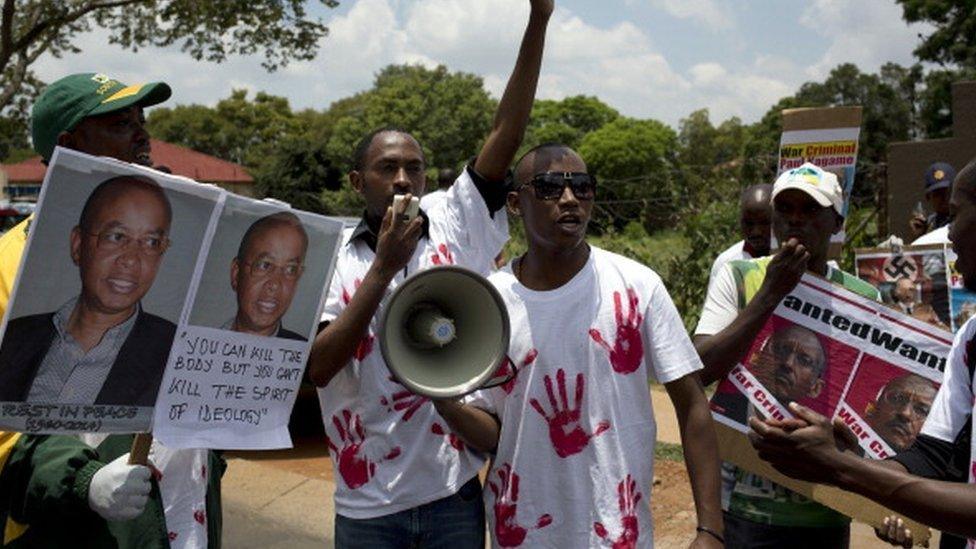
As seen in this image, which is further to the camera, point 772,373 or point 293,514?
point 293,514

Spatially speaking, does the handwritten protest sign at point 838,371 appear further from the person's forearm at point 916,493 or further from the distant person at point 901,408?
the person's forearm at point 916,493

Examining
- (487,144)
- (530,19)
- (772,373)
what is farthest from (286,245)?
(772,373)

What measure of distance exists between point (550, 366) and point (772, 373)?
82cm

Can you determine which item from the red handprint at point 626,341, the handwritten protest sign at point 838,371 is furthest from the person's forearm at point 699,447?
the handwritten protest sign at point 838,371

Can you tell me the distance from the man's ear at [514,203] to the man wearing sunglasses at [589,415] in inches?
9.9

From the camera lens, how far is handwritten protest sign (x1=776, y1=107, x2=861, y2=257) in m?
3.57

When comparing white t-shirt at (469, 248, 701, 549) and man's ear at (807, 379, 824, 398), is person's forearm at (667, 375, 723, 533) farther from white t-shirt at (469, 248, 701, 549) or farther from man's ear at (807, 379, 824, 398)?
man's ear at (807, 379, 824, 398)

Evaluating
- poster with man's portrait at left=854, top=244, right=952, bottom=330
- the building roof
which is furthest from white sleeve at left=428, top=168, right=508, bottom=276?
the building roof

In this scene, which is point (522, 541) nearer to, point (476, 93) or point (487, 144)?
point (487, 144)

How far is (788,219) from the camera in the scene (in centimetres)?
309

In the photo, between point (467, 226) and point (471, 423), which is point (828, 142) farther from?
point (471, 423)

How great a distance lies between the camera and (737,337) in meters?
2.92

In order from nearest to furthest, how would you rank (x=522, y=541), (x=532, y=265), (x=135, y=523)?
(x=135, y=523) < (x=522, y=541) < (x=532, y=265)

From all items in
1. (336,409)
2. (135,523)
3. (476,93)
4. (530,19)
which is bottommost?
(135,523)
